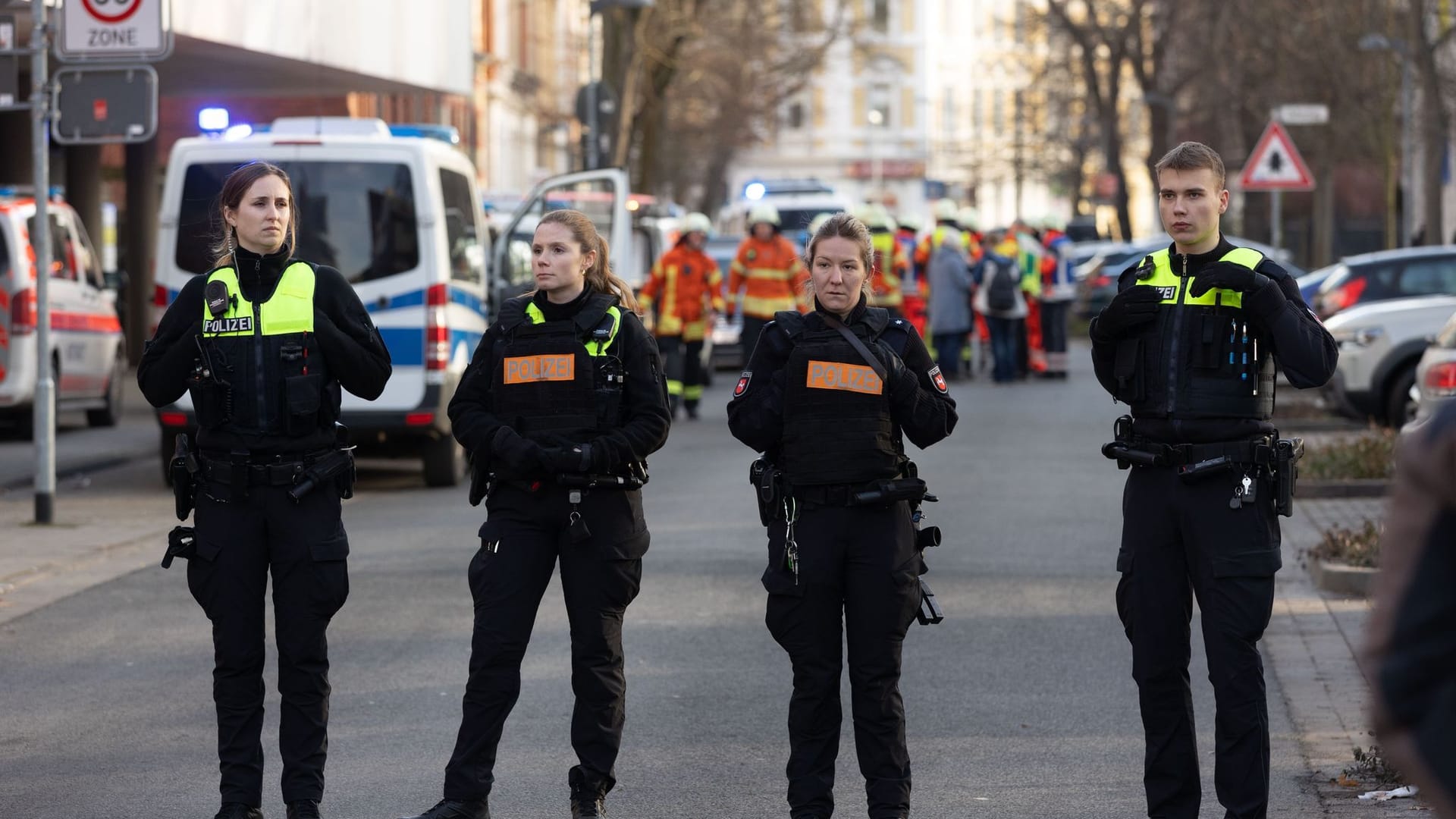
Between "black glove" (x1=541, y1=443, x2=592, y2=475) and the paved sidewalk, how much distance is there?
1.98 m

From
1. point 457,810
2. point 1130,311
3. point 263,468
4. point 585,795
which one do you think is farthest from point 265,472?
point 1130,311

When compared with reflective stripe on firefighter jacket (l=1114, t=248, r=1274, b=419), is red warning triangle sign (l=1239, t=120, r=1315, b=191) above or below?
above

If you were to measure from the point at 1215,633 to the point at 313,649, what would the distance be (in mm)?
2316

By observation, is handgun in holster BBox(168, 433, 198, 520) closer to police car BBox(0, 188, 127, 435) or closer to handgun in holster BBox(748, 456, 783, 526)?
handgun in holster BBox(748, 456, 783, 526)

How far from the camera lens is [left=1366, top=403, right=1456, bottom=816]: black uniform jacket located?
2115mm

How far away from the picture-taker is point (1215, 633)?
5227 mm

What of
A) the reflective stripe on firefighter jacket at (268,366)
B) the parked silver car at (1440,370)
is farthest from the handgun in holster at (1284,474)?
the parked silver car at (1440,370)

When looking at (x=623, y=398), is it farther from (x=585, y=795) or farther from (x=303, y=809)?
(x=303, y=809)

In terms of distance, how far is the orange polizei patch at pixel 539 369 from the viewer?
18.5ft

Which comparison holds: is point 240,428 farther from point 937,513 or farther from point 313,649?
point 937,513

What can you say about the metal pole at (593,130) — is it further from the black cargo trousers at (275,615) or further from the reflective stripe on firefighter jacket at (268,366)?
the black cargo trousers at (275,615)

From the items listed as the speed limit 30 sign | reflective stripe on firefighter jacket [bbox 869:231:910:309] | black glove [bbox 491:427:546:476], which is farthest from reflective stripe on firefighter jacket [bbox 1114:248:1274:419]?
reflective stripe on firefighter jacket [bbox 869:231:910:309]

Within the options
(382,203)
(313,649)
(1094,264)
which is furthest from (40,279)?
(1094,264)

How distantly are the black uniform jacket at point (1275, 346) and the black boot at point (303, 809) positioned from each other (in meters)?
2.33
